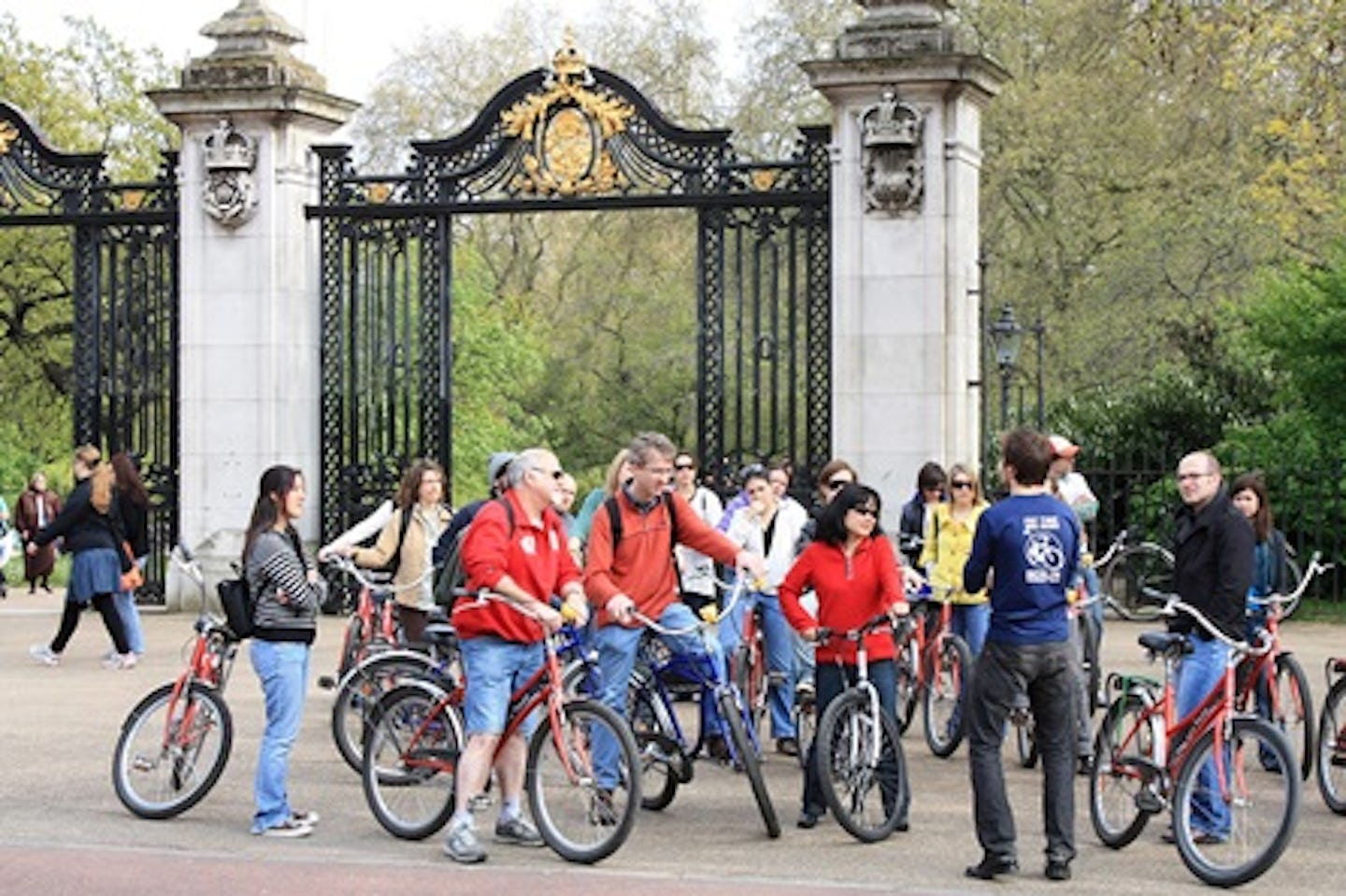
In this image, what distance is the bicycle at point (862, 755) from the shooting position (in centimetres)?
1046

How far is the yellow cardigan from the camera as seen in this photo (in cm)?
1333

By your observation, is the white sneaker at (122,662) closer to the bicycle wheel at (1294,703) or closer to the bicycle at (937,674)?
the bicycle at (937,674)

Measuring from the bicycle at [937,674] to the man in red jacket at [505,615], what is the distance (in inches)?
133

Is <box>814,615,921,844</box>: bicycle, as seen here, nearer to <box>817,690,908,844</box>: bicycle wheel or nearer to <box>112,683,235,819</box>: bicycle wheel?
<box>817,690,908,844</box>: bicycle wheel

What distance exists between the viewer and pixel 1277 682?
11805mm

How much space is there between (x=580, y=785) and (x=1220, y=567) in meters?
→ 2.71

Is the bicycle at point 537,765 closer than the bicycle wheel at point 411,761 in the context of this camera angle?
Yes

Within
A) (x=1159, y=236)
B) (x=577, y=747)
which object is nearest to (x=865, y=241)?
(x=577, y=747)

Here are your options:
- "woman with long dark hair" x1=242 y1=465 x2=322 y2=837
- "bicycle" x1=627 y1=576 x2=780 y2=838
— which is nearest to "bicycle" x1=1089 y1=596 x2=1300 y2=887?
"bicycle" x1=627 y1=576 x2=780 y2=838

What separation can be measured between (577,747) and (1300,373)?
1451cm

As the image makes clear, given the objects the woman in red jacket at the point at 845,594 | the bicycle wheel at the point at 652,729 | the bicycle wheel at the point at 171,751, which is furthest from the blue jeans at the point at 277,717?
the woman in red jacket at the point at 845,594

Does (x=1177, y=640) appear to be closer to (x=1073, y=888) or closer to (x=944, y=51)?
(x=1073, y=888)

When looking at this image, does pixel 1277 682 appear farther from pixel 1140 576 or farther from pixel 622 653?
pixel 1140 576

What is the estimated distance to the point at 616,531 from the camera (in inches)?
429
